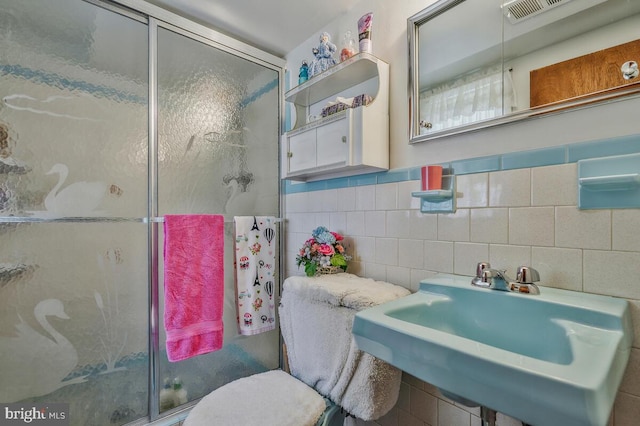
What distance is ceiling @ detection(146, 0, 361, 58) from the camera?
1.40 m

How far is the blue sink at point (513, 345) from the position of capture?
43 centimetres

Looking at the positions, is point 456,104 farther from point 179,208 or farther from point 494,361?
point 179,208

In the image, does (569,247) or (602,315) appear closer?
(602,315)

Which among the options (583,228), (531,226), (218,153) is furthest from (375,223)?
(218,153)

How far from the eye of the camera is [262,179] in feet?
5.68

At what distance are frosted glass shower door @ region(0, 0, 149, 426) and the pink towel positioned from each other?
0.13 m

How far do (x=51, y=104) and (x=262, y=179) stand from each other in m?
0.94

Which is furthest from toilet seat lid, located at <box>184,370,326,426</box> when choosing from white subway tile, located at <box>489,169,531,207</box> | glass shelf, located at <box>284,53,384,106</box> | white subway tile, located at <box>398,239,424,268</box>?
glass shelf, located at <box>284,53,384,106</box>

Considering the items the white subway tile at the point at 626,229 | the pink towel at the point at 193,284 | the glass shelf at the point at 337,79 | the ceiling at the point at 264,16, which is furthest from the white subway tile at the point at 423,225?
the ceiling at the point at 264,16

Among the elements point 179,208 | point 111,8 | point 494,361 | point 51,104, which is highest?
point 111,8

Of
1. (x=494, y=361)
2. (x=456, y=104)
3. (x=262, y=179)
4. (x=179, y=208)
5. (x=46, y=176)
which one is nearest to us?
(x=494, y=361)

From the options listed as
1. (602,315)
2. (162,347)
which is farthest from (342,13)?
(162,347)

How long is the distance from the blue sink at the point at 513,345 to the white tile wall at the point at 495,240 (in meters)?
0.07

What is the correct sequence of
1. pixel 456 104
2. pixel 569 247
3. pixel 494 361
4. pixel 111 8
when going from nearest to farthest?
pixel 494 361 → pixel 569 247 → pixel 456 104 → pixel 111 8
